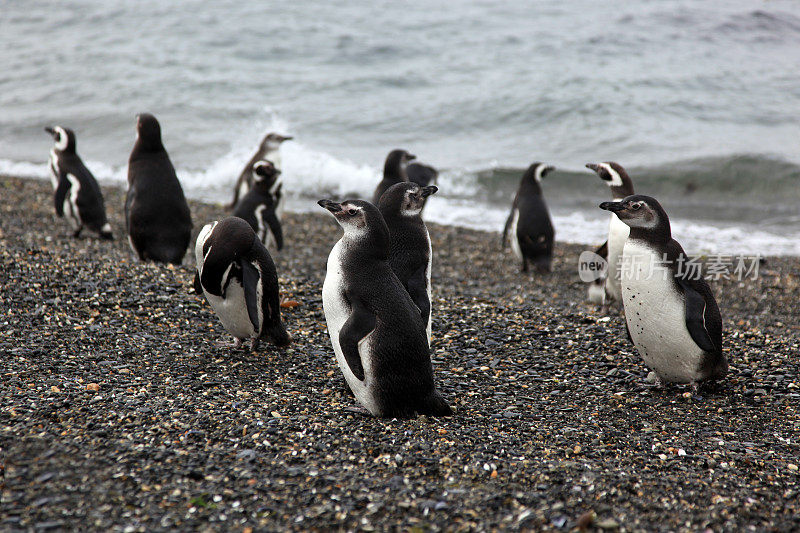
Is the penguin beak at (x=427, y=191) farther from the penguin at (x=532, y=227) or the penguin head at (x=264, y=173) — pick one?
the penguin head at (x=264, y=173)

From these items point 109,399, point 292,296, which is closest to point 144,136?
point 292,296

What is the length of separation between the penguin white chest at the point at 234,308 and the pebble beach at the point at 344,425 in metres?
0.19

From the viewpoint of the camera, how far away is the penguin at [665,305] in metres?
4.71

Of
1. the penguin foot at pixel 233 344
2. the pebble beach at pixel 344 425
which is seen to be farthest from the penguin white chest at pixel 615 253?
the penguin foot at pixel 233 344

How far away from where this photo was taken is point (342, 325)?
4094 mm

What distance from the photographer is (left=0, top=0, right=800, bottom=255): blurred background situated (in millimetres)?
13805

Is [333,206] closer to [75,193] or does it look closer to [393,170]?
[393,170]

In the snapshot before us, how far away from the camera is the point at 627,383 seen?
197 inches

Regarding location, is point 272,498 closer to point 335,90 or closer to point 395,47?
point 335,90

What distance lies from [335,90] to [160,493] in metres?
18.2

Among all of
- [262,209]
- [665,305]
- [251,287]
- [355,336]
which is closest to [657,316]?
[665,305]

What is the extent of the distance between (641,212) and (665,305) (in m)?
0.61

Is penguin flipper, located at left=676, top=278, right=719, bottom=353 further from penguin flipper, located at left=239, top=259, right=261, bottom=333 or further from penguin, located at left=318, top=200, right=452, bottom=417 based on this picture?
penguin flipper, located at left=239, top=259, right=261, bottom=333

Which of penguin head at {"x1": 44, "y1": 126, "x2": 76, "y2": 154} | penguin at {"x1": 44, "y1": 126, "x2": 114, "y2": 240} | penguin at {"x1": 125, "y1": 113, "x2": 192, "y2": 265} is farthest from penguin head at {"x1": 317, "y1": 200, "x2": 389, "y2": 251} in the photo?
penguin head at {"x1": 44, "y1": 126, "x2": 76, "y2": 154}
